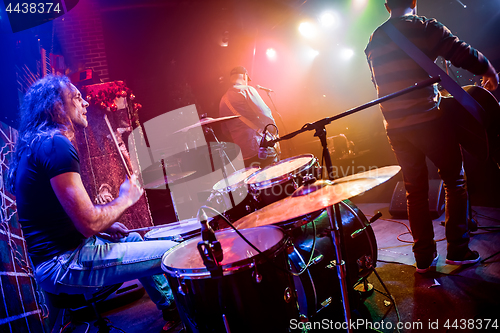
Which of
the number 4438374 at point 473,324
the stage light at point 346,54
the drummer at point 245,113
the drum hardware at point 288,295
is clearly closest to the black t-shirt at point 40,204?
the drum hardware at point 288,295

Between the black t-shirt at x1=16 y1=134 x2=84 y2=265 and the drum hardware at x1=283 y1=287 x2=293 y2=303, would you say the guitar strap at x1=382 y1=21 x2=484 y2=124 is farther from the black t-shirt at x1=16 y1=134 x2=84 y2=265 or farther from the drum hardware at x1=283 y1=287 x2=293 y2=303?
the black t-shirt at x1=16 y1=134 x2=84 y2=265

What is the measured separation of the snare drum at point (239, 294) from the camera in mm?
1127

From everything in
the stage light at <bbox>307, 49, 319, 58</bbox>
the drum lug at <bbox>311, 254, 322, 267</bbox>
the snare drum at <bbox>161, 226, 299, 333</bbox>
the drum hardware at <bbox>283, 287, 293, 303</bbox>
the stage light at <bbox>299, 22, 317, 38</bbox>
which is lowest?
the drum lug at <bbox>311, 254, 322, 267</bbox>

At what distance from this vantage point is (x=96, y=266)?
1.60m

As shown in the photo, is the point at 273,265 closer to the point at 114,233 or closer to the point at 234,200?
the point at 114,233

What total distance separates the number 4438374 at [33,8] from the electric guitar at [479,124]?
14.9ft

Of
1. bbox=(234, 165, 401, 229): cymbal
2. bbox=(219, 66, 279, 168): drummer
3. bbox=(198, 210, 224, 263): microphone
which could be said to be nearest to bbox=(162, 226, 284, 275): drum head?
bbox=(234, 165, 401, 229): cymbal

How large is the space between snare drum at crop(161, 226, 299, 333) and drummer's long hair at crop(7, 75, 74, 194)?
4.13 ft

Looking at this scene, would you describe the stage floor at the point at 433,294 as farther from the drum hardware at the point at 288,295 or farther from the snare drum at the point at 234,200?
the snare drum at the point at 234,200

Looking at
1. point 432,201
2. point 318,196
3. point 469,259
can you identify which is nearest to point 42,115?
point 318,196

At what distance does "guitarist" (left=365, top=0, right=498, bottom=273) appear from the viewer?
74.5 inches

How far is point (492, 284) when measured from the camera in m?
1.83

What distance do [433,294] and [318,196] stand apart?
1.38 meters

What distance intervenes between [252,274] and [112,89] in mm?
4215
